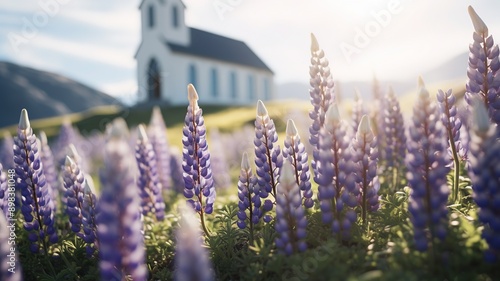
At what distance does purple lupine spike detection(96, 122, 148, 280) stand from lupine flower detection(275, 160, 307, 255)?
1.18 meters

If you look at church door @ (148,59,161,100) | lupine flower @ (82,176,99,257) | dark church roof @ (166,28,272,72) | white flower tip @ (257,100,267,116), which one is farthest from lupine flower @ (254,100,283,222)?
church door @ (148,59,161,100)

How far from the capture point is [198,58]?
53219mm

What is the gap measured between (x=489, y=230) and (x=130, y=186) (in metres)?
2.62

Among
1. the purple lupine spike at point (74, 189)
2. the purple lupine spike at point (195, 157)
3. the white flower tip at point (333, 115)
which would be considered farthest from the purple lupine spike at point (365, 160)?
the purple lupine spike at point (74, 189)

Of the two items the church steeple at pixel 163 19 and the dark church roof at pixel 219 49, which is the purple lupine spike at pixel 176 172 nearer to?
the dark church roof at pixel 219 49

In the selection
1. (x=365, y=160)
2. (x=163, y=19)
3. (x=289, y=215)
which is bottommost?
(x=289, y=215)

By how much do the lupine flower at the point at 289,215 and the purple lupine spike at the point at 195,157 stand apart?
46.0 inches

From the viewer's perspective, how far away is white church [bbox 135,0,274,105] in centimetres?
5194

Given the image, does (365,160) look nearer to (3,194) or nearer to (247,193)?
(247,193)

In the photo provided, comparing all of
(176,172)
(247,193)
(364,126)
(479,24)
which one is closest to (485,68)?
(479,24)

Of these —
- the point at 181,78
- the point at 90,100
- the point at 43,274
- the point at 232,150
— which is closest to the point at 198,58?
the point at 181,78

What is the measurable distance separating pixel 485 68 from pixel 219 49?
5661cm

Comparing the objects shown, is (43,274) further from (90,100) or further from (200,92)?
(90,100)

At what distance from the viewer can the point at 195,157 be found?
4.49m
